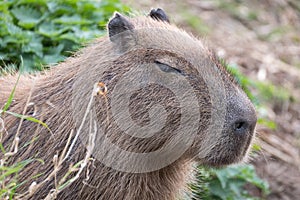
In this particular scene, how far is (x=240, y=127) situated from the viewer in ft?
11.9

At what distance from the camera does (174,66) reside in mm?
3688

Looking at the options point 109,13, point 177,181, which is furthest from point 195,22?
point 177,181

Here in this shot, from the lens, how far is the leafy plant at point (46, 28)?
5.20 metres

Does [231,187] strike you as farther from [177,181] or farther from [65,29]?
[65,29]

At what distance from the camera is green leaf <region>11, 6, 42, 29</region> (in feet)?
17.6

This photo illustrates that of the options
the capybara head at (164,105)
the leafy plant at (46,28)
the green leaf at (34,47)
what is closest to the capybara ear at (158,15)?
the capybara head at (164,105)

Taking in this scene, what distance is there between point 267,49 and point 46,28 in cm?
371

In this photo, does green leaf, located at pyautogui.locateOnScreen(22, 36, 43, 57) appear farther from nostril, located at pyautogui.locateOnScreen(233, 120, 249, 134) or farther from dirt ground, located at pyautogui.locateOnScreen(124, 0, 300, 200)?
nostril, located at pyautogui.locateOnScreen(233, 120, 249, 134)

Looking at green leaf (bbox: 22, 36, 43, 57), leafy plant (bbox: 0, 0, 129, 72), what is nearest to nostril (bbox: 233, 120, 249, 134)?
leafy plant (bbox: 0, 0, 129, 72)

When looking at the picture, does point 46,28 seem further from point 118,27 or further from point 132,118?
point 132,118

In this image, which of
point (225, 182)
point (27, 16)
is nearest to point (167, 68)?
point (225, 182)

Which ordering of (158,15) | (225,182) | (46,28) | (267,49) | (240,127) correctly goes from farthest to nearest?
(267,49)
(46,28)
(225,182)
(158,15)
(240,127)

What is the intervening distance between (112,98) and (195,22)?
449cm

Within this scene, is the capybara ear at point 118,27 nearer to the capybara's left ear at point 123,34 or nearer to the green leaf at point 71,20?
the capybara's left ear at point 123,34
